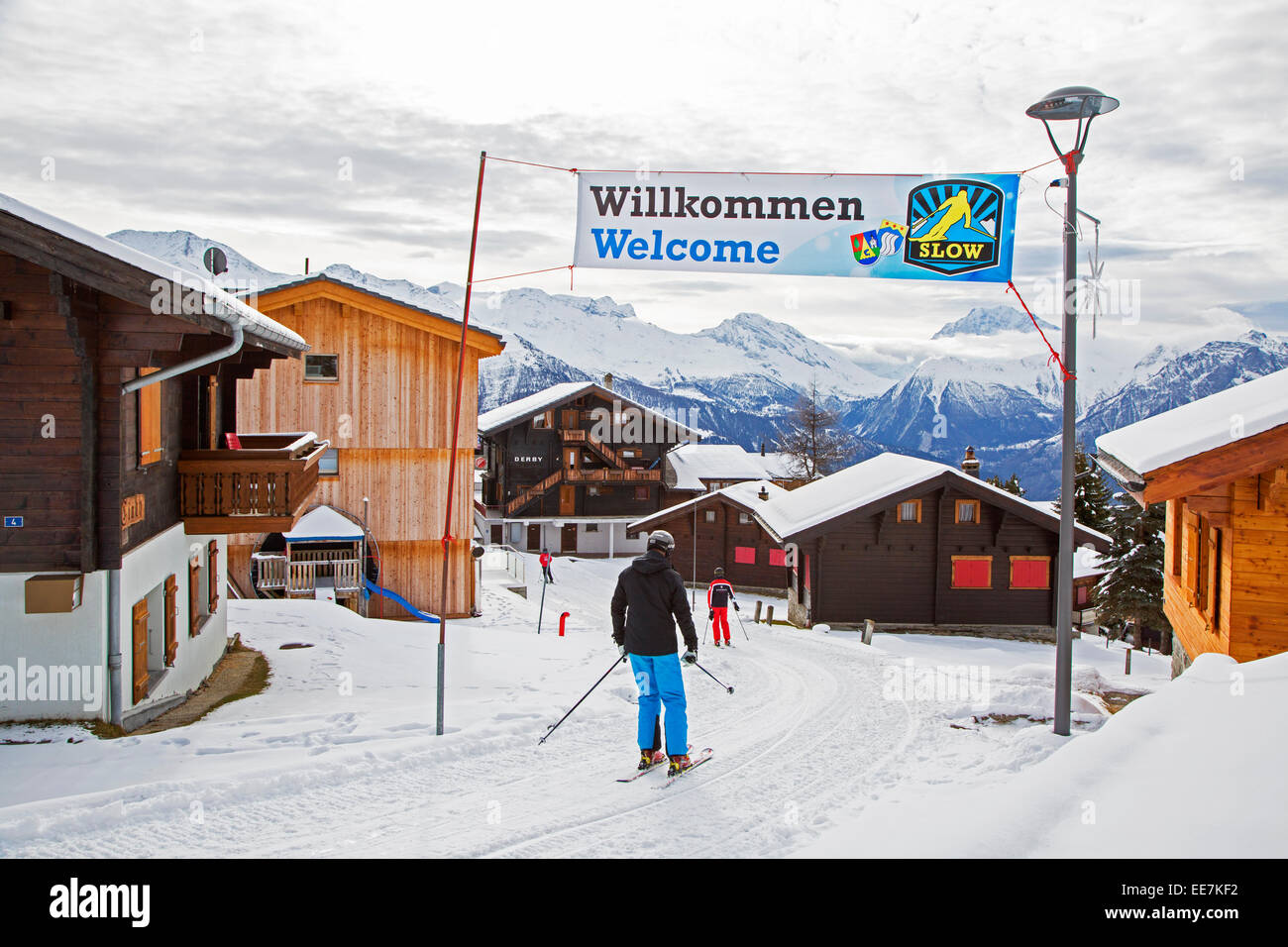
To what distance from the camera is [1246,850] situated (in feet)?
14.7

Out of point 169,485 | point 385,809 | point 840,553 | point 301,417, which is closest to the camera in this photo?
point 385,809

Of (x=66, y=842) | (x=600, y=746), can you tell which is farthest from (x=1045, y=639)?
(x=66, y=842)

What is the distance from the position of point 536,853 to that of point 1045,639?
89.6ft

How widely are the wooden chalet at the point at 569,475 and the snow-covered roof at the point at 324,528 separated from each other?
2837 centimetres

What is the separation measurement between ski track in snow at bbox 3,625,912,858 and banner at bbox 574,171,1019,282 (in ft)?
16.0

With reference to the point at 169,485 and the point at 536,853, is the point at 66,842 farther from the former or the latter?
the point at 169,485

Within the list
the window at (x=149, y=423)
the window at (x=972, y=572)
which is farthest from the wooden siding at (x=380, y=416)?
the window at (x=972, y=572)

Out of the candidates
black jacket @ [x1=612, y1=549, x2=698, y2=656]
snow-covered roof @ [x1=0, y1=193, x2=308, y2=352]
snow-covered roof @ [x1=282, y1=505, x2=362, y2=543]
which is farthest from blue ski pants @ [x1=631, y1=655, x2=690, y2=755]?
snow-covered roof @ [x1=282, y1=505, x2=362, y2=543]

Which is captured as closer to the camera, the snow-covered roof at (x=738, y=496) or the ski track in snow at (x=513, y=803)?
the ski track in snow at (x=513, y=803)

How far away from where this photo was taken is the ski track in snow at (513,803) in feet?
18.7

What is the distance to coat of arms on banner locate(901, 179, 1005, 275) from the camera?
370 inches

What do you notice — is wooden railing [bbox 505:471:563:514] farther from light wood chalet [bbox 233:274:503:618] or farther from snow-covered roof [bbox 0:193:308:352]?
snow-covered roof [bbox 0:193:308:352]

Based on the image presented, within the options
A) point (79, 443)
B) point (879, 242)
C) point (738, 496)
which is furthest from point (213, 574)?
point (738, 496)

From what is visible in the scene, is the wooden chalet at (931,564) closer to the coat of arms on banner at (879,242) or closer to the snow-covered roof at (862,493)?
the snow-covered roof at (862,493)
